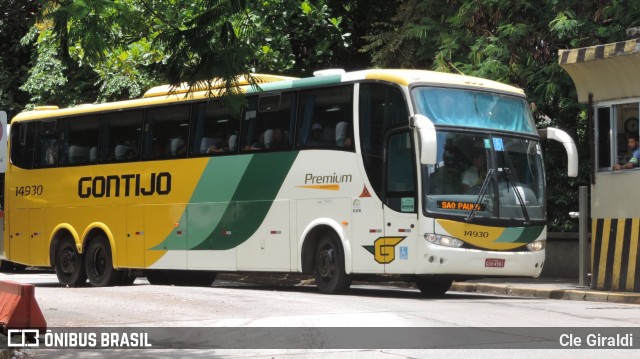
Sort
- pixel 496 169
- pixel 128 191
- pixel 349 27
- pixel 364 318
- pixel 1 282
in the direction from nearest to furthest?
pixel 1 282 < pixel 364 318 < pixel 496 169 < pixel 128 191 < pixel 349 27

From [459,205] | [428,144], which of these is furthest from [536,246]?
[428,144]

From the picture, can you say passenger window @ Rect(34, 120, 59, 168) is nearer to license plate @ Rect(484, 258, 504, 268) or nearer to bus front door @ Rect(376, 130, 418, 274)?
bus front door @ Rect(376, 130, 418, 274)

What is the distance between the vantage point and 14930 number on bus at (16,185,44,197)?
2497cm

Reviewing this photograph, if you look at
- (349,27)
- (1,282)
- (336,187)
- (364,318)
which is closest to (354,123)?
(336,187)

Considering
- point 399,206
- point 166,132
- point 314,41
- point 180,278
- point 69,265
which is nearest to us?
point 399,206

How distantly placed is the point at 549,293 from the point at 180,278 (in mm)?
8386

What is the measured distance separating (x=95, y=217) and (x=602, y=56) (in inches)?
416

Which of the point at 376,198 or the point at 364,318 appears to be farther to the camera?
the point at 376,198

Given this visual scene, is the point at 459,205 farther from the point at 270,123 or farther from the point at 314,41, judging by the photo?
the point at 314,41

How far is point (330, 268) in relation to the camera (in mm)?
19672

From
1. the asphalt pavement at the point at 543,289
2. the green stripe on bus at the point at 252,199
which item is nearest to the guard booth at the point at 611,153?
the asphalt pavement at the point at 543,289

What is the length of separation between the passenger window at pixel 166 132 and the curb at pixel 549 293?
589 cm

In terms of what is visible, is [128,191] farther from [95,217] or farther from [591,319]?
[591,319]

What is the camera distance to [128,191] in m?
23.2
